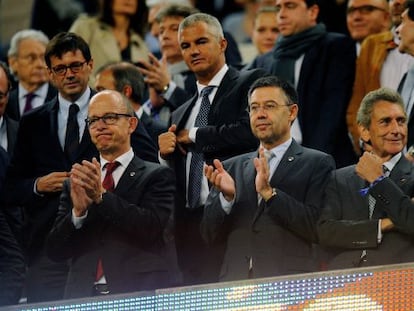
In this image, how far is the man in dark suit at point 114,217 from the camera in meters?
7.32

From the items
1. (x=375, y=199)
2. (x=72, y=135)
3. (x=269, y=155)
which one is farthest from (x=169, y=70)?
(x=375, y=199)

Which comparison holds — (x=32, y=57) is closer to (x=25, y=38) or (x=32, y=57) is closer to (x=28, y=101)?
(x=25, y=38)

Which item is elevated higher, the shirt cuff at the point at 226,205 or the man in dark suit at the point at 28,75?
the man in dark suit at the point at 28,75

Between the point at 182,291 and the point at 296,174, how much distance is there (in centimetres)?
126

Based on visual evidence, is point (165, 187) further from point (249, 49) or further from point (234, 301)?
point (249, 49)

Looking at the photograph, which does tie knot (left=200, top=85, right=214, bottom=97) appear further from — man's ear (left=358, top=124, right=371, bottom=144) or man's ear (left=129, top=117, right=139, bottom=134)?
man's ear (left=358, top=124, right=371, bottom=144)

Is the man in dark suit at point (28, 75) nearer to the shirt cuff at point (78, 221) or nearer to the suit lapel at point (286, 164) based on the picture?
the shirt cuff at point (78, 221)

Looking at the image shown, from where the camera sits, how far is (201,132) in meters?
7.78

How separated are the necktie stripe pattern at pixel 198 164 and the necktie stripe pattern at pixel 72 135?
68cm

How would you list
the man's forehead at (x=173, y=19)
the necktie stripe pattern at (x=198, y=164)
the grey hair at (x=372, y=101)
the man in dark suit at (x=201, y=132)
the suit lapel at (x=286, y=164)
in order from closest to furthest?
the suit lapel at (x=286, y=164), the grey hair at (x=372, y=101), the man in dark suit at (x=201, y=132), the necktie stripe pattern at (x=198, y=164), the man's forehead at (x=173, y=19)

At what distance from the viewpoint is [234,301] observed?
20.3ft

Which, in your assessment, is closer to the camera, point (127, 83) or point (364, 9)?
point (127, 83)

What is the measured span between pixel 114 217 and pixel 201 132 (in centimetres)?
82

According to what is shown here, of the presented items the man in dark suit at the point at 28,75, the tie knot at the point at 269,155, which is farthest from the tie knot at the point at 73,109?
the man in dark suit at the point at 28,75
